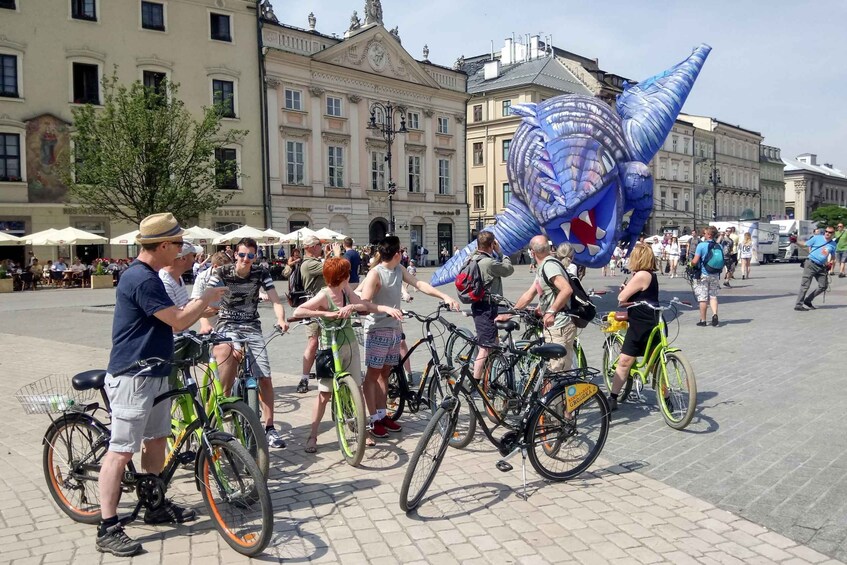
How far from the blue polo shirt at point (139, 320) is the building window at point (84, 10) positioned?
31874mm

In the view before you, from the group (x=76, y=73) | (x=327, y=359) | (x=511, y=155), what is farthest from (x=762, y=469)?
(x=76, y=73)

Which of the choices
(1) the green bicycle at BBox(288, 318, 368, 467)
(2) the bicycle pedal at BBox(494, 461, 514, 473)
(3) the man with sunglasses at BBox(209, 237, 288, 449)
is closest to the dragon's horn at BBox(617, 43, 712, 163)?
(3) the man with sunglasses at BBox(209, 237, 288, 449)

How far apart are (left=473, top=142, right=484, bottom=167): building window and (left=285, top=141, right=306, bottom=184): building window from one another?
2121 centimetres

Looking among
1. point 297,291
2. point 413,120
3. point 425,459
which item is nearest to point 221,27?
point 413,120

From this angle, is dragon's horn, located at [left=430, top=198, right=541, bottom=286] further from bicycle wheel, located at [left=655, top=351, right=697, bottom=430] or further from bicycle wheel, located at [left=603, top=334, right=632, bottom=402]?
bicycle wheel, located at [left=655, top=351, right=697, bottom=430]

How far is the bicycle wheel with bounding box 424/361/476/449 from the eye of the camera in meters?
4.96

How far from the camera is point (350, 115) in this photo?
131 ft

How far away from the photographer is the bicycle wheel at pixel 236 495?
12.5ft

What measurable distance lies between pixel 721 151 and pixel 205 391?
269 ft

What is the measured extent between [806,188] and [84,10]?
9812cm

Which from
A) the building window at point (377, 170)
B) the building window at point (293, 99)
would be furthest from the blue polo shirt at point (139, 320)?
the building window at point (377, 170)

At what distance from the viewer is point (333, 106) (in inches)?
1540

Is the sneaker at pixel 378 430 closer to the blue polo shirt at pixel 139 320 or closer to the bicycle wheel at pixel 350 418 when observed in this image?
the bicycle wheel at pixel 350 418

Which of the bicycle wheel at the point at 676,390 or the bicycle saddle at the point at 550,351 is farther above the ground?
the bicycle saddle at the point at 550,351
